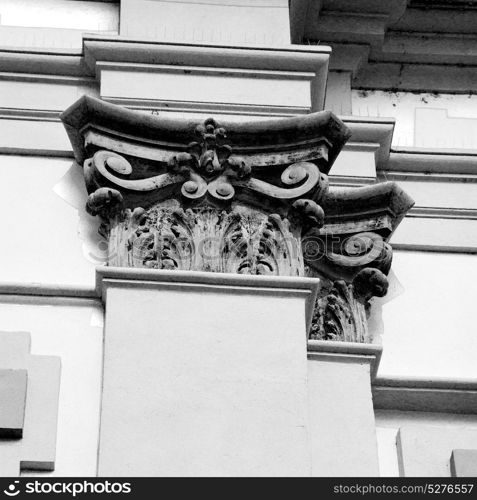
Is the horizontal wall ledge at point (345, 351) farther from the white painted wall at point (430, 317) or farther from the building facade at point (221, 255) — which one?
the white painted wall at point (430, 317)

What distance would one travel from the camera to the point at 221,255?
707 centimetres

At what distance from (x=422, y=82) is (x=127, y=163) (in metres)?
2.01

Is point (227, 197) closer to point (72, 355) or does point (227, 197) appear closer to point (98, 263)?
point (98, 263)

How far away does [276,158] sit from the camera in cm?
731

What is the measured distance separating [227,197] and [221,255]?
26 centimetres

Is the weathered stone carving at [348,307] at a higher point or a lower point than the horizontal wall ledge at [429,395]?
higher

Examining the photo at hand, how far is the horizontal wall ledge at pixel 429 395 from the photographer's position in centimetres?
724

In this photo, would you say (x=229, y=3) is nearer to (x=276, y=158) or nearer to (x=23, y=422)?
(x=276, y=158)

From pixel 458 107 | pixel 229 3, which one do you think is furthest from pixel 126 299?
pixel 458 107

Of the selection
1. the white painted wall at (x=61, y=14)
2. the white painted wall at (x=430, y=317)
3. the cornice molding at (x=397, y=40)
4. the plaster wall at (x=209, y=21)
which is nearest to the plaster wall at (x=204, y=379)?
the white painted wall at (x=430, y=317)

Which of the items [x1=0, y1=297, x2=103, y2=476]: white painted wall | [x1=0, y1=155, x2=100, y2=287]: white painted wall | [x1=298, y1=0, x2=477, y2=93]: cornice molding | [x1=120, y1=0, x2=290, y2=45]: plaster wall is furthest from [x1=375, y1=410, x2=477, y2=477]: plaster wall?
[x1=298, y1=0, x2=477, y2=93]: cornice molding

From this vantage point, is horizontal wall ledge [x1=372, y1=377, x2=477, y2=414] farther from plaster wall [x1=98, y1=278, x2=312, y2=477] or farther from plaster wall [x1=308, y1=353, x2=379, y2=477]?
plaster wall [x1=98, y1=278, x2=312, y2=477]

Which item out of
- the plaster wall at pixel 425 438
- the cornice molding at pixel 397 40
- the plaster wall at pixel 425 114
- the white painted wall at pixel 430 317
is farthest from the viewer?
the cornice molding at pixel 397 40

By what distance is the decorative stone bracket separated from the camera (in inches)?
279
